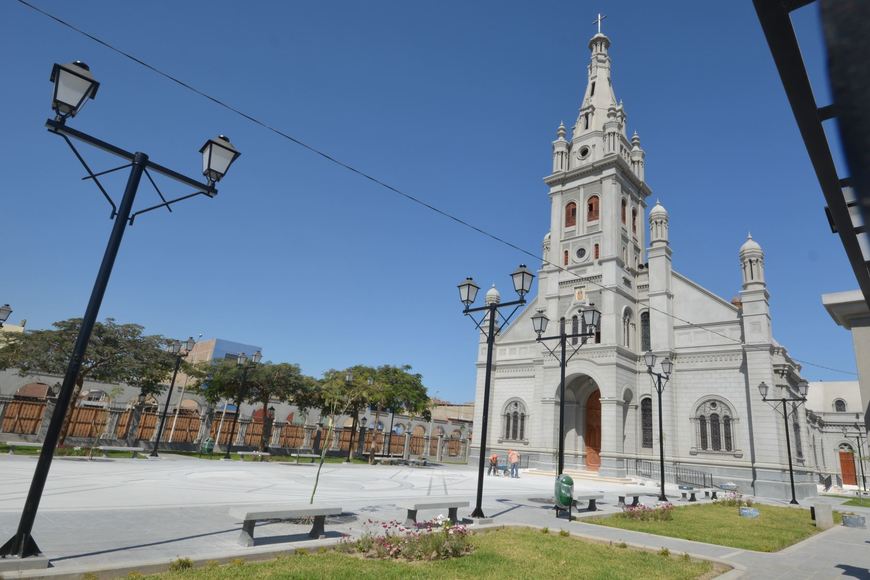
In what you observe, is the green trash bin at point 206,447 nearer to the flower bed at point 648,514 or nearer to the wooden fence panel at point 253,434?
the wooden fence panel at point 253,434

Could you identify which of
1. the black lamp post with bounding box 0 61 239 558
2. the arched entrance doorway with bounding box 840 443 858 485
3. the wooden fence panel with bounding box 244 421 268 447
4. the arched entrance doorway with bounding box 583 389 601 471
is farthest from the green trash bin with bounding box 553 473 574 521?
the arched entrance doorway with bounding box 840 443 858 485

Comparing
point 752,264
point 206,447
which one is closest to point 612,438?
point 752,264

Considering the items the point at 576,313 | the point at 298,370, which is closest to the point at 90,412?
the point at 298,370

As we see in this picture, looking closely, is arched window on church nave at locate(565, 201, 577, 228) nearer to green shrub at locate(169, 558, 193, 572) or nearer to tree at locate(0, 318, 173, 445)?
tree at locate(0, 318, 173, 445)

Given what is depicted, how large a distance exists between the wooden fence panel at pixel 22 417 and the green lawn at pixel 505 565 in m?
28.0

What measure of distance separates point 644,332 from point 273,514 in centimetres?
3158

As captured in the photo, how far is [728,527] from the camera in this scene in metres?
12.3

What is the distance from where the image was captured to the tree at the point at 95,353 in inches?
883

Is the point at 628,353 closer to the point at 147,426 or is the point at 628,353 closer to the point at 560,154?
the point at 560,154

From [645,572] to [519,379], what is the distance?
96.4 feet

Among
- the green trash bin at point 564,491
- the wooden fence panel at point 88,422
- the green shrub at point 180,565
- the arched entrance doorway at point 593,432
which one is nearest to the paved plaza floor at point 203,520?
the green shrub at point 180,565

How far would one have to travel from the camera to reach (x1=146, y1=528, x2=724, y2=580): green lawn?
5734 millimetres

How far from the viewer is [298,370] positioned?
32.1 m

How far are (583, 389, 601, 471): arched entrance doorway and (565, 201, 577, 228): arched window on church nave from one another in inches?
483
